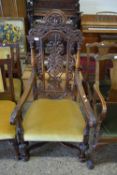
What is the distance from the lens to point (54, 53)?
1709 mm

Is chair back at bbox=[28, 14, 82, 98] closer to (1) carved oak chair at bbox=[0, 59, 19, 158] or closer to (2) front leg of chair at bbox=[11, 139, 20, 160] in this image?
(1) carved oak chair at bbox=[0, 59, 19, 158]

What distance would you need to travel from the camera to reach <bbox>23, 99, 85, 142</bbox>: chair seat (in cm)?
144

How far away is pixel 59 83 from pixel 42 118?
15.5 inches

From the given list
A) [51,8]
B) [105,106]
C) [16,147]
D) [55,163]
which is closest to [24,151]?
[16,147]

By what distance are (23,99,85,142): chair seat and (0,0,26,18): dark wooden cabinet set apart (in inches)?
88.7

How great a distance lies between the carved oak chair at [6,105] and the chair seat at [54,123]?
0.39ft

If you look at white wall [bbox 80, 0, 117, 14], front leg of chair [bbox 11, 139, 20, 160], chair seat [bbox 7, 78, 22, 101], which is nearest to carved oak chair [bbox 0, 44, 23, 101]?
chair seat [bbox 7, 78, 22, 101]

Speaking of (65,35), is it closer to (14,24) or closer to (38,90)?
(38,90)

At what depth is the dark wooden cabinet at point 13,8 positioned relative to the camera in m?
3.33

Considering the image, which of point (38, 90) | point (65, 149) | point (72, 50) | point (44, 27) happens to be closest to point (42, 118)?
point (38, 90)

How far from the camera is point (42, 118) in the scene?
155 cm

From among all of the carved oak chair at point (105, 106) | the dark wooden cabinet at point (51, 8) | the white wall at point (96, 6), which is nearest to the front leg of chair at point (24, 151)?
the carved oak chair at point (105, 106)

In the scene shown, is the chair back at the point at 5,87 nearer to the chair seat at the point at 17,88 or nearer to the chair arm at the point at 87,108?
the chair seat at the point at 17,88

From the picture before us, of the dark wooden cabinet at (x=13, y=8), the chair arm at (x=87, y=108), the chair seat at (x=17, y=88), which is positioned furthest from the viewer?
the dark wooden cabinet at (x=13, y=8)
